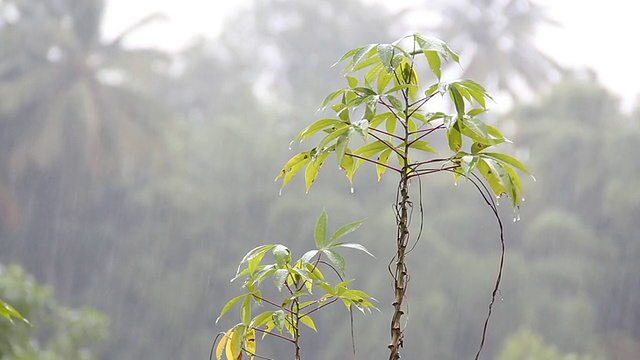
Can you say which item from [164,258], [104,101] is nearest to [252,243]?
[164,258]

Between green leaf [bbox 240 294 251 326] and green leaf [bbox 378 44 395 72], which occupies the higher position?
green leaf [bbox 378 44 395 72]

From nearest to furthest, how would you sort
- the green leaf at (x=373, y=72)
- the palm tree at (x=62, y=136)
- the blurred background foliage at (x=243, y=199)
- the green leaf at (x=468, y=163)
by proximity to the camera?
1. the green leaf at (x=468, y=163)
2. the green leaf at (x=373, y=72)
3. the blurred background foliage at (x=243, y=199)
4. the palm tree at (x=62, y=136)

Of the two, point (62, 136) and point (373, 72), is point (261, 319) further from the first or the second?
point (62, 136)

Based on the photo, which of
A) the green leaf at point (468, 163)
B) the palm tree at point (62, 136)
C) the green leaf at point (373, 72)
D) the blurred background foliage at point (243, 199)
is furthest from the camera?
the palm tree at point (62, 136)

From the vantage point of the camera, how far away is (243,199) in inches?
295

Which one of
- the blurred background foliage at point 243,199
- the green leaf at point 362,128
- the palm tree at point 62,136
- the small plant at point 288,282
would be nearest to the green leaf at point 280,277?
the small plant at point 288,282

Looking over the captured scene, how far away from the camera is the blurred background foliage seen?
6.80 m

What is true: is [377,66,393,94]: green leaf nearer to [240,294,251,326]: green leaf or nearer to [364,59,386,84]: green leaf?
[364,59,386,84]: green leaf

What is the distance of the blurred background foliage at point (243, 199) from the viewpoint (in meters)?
6.80

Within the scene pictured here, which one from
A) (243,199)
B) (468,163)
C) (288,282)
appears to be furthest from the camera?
(243,199)

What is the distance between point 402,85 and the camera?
65cm

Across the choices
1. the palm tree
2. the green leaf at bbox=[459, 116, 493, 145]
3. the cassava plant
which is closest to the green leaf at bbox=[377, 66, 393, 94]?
the cassava plant

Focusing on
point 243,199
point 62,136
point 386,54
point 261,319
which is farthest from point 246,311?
point 62,136

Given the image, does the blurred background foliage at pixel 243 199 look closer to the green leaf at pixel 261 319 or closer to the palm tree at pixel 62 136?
the palm tree at pixel 62 136
